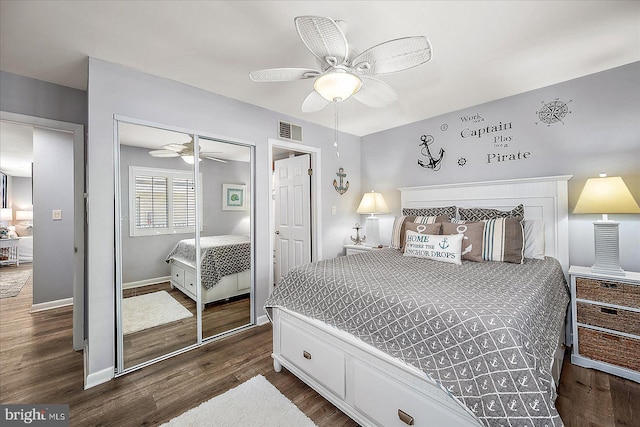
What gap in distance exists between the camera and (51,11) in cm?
159

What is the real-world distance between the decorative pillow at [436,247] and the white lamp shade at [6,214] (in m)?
9.54

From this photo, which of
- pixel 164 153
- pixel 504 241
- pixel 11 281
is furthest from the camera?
pixel 11 281

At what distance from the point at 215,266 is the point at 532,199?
327 centimetres

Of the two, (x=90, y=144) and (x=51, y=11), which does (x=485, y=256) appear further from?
(x=51, y=11)

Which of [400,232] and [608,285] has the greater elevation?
[400,232]

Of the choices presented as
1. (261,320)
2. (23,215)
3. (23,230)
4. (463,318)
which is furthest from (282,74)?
(23,215)

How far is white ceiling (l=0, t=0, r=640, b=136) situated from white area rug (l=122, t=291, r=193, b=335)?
1.96 meters

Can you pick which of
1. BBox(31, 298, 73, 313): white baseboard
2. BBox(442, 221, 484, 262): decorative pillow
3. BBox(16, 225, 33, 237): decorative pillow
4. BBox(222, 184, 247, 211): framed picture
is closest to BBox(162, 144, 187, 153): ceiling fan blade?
BBox(222, 184, 247, 211): framed picture

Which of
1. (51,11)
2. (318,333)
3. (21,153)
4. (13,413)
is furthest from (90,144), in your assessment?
(21,153)

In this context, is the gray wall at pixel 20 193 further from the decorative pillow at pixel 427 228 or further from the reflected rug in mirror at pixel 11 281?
the decorative pillow at pixel 427 228

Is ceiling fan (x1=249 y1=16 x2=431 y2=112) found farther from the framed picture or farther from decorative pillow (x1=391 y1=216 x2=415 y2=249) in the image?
decorative pillow (x1=391 y1=216 x2=415 y2=249)

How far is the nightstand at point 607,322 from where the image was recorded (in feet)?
6.32

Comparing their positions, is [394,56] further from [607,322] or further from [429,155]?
[607,322]

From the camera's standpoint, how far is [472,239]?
2426 millimetres
